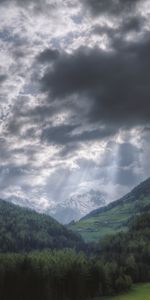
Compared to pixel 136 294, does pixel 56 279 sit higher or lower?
higher

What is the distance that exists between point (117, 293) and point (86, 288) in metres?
15.1

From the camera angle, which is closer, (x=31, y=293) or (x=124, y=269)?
(x=31, y=293)

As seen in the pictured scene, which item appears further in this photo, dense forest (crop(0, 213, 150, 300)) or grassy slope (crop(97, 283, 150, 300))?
grassy slope (crop(97, 283, 150, 300))

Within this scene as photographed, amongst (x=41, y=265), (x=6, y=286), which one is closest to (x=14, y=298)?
(x=6, y=286)

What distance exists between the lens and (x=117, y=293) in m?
168

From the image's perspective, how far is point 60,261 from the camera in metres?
161

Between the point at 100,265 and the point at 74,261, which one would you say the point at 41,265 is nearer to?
the point at 74,261

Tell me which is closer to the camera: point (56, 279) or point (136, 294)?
point (56, 279)

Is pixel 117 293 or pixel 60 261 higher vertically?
Answer: pixel 60 261

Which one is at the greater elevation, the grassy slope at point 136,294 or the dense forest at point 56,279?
the dense forest at point 56,279

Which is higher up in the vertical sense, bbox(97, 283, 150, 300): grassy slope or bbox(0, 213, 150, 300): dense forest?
bbox(0, 213, 150, 300): dense forest

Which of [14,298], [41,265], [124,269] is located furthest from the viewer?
[124,269]

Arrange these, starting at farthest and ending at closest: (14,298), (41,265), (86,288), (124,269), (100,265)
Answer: (124,269)
(100,265)
(86,288)
(41,265)
(14,298)

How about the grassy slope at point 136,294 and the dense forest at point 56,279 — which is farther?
the grassy slope at point 136,294
